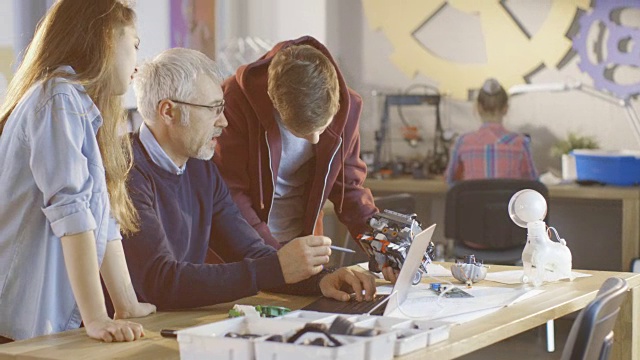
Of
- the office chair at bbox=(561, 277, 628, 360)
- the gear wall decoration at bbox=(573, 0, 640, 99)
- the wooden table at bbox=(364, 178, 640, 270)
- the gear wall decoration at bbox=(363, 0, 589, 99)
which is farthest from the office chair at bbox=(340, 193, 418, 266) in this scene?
the office chair at bbox=(561, 277, 628, 360)

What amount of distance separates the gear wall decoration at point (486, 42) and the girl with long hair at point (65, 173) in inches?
187

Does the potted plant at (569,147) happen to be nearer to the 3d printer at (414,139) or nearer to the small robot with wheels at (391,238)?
the 3d printer at (414,139)

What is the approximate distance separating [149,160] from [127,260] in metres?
0.27

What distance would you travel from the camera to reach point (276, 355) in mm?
1742

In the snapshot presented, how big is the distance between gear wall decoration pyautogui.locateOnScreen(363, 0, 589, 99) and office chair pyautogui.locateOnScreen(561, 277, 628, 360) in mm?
4767

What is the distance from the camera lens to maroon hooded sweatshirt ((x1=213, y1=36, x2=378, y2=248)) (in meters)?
3.10

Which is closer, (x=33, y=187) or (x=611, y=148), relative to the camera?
(x=33, y=187)

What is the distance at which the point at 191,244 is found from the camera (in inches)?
107

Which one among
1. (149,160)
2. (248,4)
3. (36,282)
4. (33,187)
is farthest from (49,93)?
(248,4)

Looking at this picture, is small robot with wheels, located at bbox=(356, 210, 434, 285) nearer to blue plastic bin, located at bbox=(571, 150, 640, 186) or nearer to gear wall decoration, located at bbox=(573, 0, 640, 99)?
blue plastic bin, located at bbox=(571, 150, 640, 186)

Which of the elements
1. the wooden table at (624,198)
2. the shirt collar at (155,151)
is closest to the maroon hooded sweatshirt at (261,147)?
the shirt collar at (155,151)

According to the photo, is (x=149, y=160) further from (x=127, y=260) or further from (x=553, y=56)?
(x=553, y=56)

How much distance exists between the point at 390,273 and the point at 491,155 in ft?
12.1

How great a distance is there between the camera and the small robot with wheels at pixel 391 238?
9.12 ft
